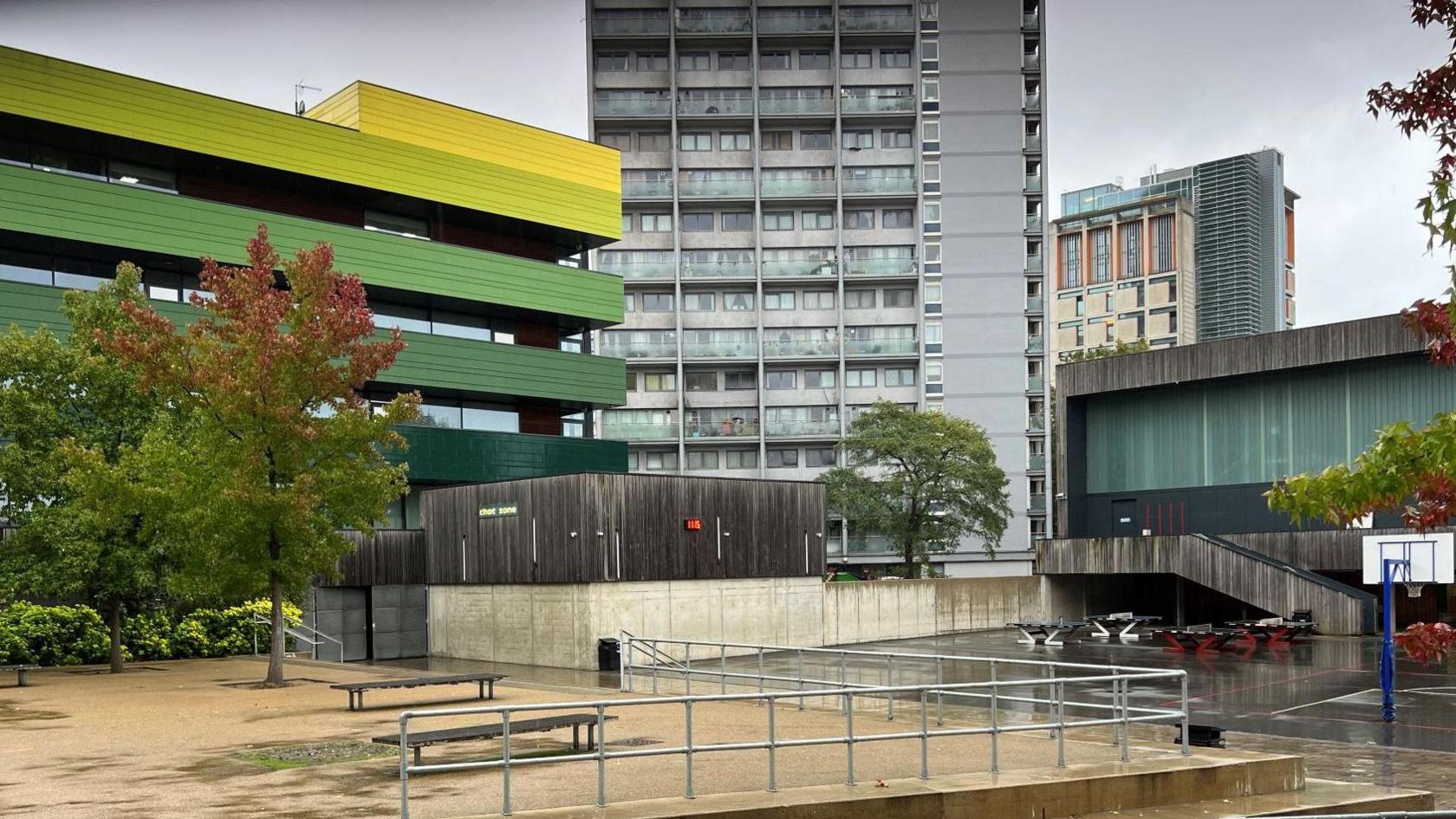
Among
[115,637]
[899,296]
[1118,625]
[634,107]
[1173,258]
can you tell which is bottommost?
[1118,625]

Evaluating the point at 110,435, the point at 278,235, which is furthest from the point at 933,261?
the point at 110,435

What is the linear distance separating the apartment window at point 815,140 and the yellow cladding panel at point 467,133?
2508 centimetres

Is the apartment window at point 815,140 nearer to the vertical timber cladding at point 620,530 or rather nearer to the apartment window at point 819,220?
the apartment window at point 819,220

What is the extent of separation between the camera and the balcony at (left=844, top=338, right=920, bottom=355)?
8019cm

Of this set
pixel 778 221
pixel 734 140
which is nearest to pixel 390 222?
pixel 778 221

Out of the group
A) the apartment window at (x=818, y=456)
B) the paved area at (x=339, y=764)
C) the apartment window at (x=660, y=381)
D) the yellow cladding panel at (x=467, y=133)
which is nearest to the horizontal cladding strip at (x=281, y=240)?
the yellow cladding panel at (x=467, y=133)

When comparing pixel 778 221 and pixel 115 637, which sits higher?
pixel 778 221

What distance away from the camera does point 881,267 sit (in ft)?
265

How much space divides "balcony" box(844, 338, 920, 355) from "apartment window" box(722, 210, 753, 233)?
30.0 feet

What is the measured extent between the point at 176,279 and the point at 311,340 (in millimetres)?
23414

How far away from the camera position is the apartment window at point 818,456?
7969 cm

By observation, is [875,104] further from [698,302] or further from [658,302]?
[658,302]

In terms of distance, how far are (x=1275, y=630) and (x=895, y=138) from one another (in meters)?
50.8

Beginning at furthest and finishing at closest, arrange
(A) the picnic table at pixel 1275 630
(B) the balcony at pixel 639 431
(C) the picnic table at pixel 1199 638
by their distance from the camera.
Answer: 1. (B) the balcony at pixel 639 431
2. (A) the picnic table at pixel 1275 630
3. (C) the picnic table at pixel 1199 638
